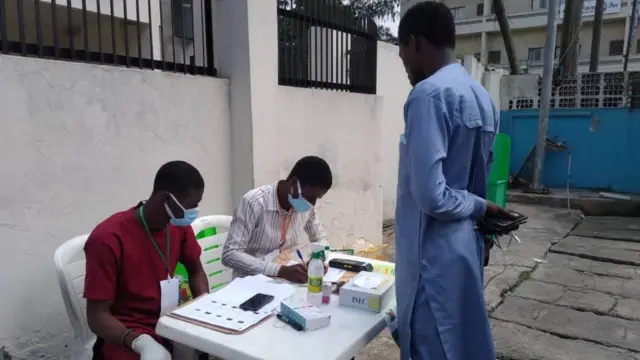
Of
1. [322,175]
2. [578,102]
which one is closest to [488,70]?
[578,102]

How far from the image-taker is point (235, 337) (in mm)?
1455

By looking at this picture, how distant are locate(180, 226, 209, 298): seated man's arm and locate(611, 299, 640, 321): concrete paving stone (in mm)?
3307

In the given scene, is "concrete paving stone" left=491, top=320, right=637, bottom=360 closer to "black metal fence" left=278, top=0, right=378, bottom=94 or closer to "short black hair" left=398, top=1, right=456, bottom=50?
"short black hair" left=398, top=1, right=456, bottom=50

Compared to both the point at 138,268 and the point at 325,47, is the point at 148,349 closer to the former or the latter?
the point at 138,268

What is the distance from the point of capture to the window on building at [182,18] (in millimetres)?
3150

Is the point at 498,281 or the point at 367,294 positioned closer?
the point at 367,294

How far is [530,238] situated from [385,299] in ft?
16.4

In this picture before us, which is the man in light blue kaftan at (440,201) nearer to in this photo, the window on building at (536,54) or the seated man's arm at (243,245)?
the seated man's arm at (243,245)

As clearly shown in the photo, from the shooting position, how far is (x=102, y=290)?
1647mm

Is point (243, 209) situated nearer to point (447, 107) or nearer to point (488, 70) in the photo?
point (447, 107)

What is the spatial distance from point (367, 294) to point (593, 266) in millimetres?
4288

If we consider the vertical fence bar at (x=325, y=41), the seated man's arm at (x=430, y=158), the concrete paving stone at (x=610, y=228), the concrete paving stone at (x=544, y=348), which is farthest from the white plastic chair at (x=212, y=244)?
the concrete paving stone at (x=610, y=228)

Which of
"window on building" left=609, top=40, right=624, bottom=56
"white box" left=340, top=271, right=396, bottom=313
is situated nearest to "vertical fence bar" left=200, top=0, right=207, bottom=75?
"white box" left=340, top=271, right=396, bottom=313

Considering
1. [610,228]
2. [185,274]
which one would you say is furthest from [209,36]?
[610,228]
